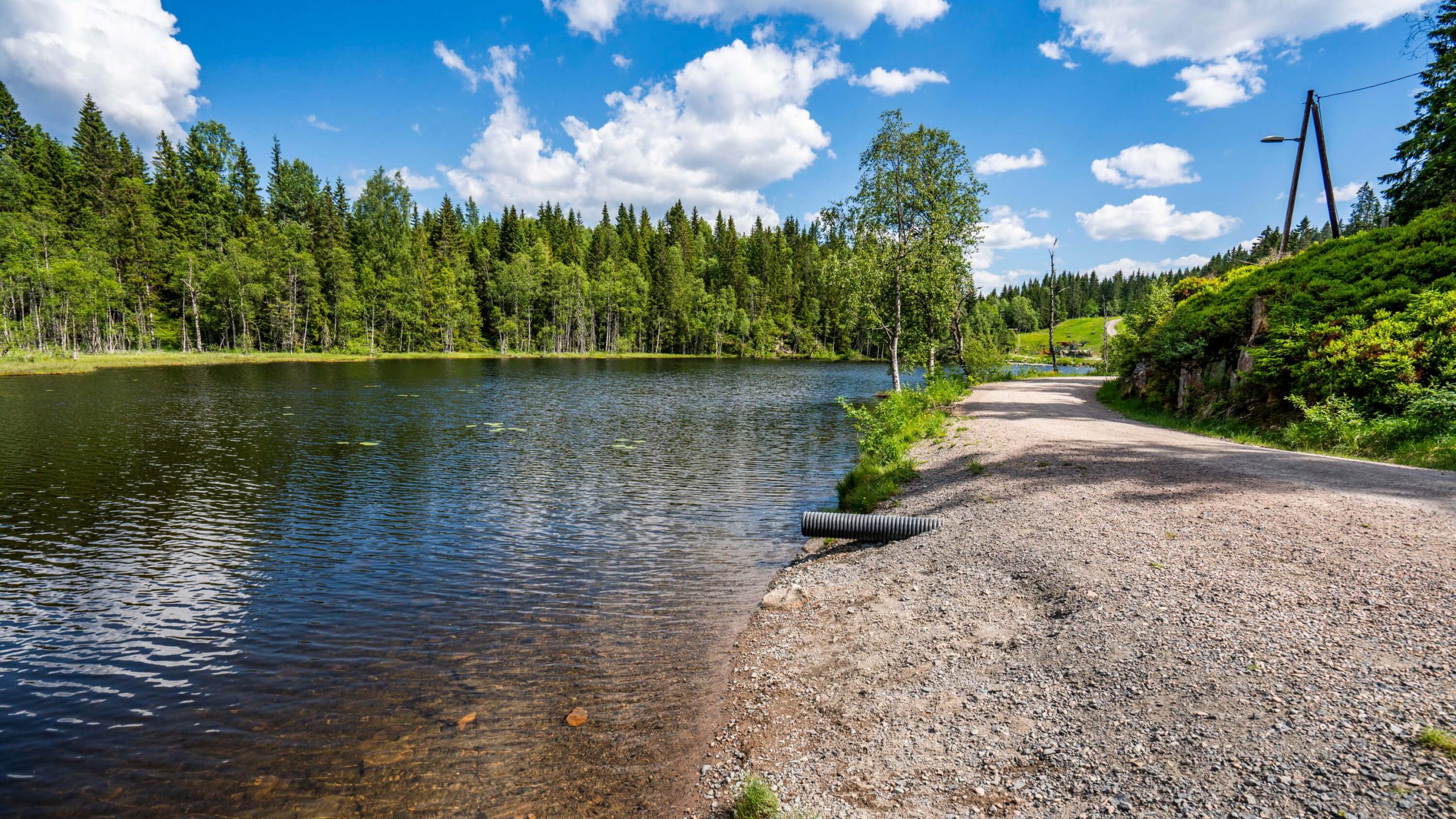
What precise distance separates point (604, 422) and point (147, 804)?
28154mm

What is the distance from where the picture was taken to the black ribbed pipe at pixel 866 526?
40.5ft

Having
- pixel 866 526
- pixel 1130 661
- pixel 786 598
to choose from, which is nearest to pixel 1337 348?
pixel 866 526

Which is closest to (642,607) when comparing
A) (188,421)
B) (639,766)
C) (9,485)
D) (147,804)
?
(639,766)

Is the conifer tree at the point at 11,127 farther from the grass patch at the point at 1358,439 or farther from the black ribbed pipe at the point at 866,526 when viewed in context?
the grass patch at the point at 1358,439

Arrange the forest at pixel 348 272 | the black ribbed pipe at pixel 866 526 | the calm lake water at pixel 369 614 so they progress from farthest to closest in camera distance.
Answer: the forest at pixel 348 272 → the black ribbed pipe at pixel 866 526 → the calm lake water at pixel 369 614

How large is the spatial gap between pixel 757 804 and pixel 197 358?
9478 centimetres

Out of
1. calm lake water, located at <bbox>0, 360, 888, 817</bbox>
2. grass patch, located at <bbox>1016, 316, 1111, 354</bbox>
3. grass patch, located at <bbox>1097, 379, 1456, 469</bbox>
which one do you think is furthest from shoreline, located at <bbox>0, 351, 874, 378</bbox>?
grass patch, located at <bbox>1097, 379, 1456, 469</bbox>

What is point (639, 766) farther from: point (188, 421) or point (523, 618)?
point (188, 421)

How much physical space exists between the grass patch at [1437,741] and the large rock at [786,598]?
23.1 feet

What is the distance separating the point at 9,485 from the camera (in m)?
17.9

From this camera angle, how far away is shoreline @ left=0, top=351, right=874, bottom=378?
5381cm

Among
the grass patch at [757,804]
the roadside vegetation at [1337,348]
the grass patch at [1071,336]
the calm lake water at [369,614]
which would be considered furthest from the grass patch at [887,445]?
the grass patch at [1071,336]

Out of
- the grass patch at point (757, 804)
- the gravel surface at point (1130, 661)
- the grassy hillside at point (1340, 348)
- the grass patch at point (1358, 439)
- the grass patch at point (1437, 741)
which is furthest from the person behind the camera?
the grassy hillside at point (1340, 348)

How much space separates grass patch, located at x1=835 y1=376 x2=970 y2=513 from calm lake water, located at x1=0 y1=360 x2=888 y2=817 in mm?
1786
